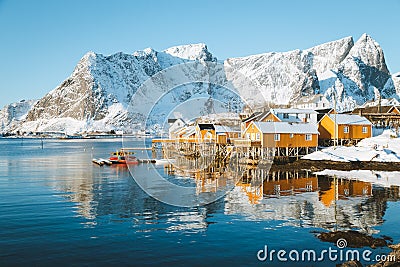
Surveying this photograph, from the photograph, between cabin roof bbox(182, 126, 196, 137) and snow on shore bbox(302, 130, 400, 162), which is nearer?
snow on shore bbox(302, 130, 400, 162)

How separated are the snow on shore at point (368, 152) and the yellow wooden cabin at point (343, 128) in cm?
333

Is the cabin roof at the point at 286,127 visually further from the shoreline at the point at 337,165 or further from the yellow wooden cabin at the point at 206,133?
the yellow wooden cabin at the point at 206,133

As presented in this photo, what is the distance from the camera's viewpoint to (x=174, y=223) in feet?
67.6

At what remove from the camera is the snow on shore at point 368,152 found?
142ft

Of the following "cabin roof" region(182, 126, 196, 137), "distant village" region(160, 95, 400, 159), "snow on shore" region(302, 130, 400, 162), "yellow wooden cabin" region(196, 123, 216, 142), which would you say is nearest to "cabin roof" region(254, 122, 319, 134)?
"distant village" region(160, 95, 400, 159)

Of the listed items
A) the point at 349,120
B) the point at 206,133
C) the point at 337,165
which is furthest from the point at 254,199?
the point at 206,133

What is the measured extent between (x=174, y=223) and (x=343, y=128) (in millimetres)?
39534

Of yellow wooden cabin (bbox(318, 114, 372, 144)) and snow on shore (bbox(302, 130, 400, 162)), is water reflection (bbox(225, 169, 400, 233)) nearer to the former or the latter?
snow on shore (bbox(302, 130, 400, 162))

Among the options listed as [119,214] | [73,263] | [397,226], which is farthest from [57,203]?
[397,226]

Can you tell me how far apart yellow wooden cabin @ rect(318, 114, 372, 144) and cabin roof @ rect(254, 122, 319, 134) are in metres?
3.76

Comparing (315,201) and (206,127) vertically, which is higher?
(206,127)

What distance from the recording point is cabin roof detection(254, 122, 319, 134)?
49469 millimetres

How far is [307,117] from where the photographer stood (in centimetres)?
5647

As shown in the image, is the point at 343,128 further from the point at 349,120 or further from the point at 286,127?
the point at 286,127
